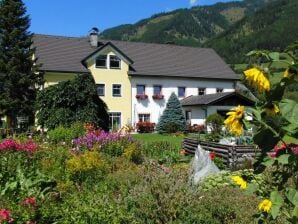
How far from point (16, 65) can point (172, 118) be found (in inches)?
585

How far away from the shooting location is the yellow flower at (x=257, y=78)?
2594mm

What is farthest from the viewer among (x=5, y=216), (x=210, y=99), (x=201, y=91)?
(x=201, y=91)

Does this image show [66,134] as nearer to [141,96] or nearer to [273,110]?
[273,110]

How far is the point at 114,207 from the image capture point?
24.1ft

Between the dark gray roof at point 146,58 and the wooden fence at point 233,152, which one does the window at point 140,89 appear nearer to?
A: the dark gray roof at point 146,58

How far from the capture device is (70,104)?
3055cm

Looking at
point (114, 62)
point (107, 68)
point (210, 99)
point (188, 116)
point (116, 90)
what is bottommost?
point (188, 116)

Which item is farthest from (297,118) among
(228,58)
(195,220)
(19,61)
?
(228,58)

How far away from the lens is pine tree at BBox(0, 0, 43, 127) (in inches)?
1639

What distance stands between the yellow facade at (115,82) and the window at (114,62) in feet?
0.92

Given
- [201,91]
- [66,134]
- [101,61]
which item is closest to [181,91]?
[201,91]

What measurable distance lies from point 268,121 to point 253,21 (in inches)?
7969

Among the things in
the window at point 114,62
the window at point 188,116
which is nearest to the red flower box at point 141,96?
the window at point 114,62

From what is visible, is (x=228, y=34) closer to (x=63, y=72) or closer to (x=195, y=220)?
(x=63, y=72)
